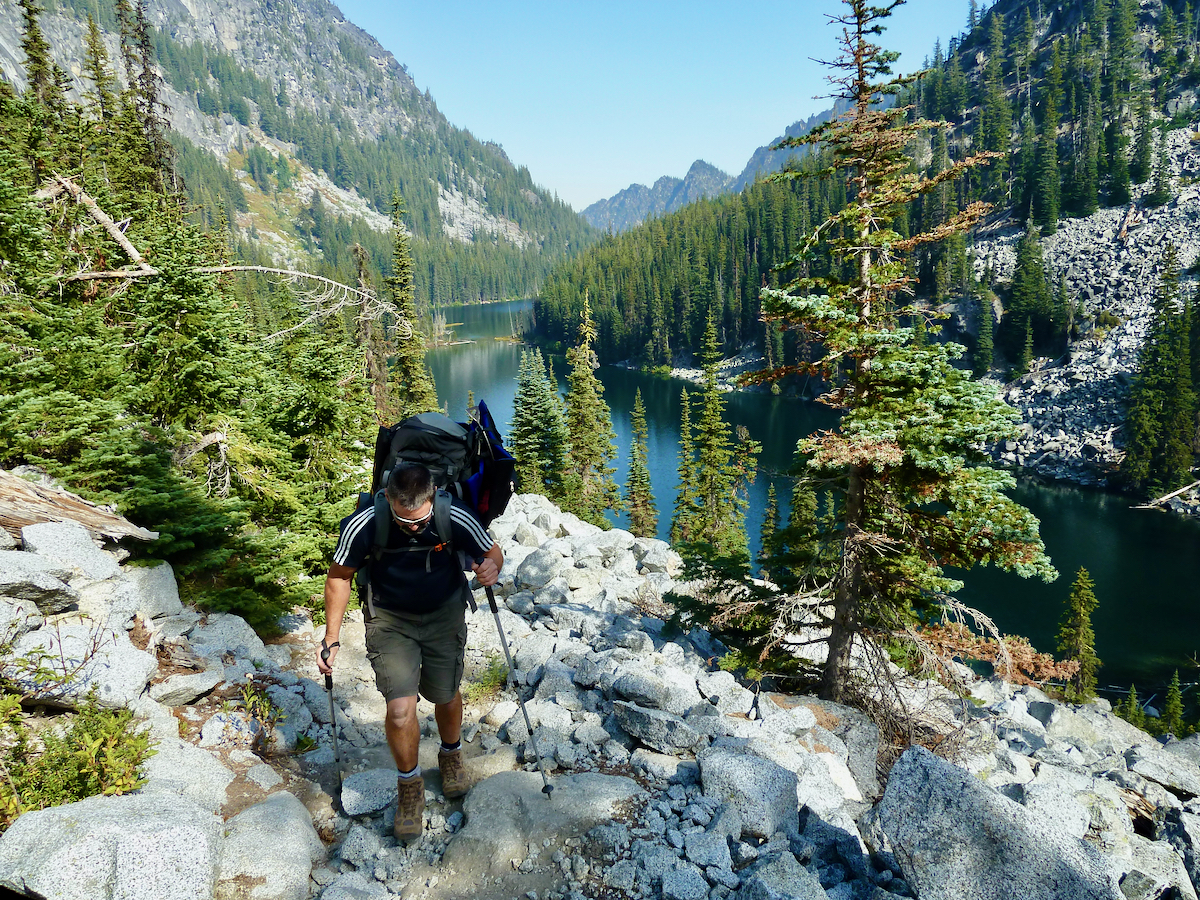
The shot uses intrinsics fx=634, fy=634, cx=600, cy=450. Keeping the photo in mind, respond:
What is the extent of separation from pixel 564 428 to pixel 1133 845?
29.8m

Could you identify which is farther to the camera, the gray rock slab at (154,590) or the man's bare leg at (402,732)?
the gray rock slab at (154,590)

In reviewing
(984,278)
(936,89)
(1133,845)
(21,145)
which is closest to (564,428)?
(21,145)

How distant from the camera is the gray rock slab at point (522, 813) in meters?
3.72

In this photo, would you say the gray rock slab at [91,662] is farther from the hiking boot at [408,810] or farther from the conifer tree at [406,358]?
the conifer tree at [406,358]

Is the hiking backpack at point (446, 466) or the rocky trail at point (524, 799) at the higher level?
the hiking backpack at point (446, 466)

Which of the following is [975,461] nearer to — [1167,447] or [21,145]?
[21,145]

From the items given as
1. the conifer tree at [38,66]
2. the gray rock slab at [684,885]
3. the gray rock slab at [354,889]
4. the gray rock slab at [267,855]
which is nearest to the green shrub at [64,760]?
the gray rock slab at [267,855]

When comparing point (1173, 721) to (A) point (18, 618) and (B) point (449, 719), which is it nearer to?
(B) point (449, 719)

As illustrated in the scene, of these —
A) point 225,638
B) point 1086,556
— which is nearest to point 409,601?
point 225,638

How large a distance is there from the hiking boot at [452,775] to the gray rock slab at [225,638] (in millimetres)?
2564

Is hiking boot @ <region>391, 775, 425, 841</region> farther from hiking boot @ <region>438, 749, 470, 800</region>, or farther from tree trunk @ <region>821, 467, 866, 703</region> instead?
tree trunk @ <region>821, 467, 866, 703</region>

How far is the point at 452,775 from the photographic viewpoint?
431 centimetres

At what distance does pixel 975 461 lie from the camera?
681 cm

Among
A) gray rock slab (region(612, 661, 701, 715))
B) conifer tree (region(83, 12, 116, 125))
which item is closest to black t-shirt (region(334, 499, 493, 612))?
gray rock slab (region(612, 661, 701, 715))
